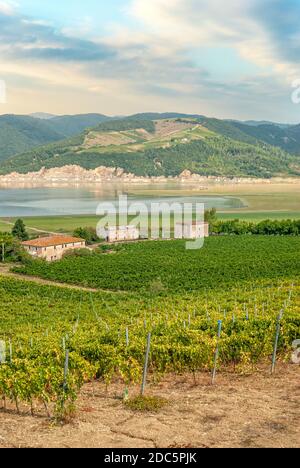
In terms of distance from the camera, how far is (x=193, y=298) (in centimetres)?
3738

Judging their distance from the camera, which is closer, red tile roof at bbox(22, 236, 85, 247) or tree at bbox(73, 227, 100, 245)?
red tile roof at bbox(22, 236, 85, 247)

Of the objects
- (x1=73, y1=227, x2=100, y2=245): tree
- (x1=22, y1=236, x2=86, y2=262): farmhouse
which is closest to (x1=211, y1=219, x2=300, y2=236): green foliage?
(x1=73, y1=227, x2=100, y2=245): tree

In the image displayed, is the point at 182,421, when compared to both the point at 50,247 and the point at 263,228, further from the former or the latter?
the point at 263,228

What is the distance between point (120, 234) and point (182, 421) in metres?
71.6

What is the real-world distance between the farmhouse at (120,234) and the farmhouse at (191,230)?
731 centimetres

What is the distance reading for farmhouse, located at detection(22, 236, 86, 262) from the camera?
65875 mm

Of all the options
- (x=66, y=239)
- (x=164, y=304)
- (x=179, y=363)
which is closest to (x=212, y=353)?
(x=179, y=363)

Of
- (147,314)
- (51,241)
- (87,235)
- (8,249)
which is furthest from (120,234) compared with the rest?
(147,314)

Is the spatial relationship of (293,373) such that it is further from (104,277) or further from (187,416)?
(104,277)

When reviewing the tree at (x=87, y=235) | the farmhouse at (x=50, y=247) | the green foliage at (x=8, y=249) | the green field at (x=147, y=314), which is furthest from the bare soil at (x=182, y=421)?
the tree at (x=87, y=235)

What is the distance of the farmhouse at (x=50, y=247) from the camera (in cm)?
6588

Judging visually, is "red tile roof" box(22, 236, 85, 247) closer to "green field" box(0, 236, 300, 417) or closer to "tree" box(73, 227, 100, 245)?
"green field" box(0, 236, 300, 417)

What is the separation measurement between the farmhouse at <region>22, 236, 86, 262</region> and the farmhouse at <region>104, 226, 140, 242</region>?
36.4 feet

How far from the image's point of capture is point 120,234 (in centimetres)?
8194
